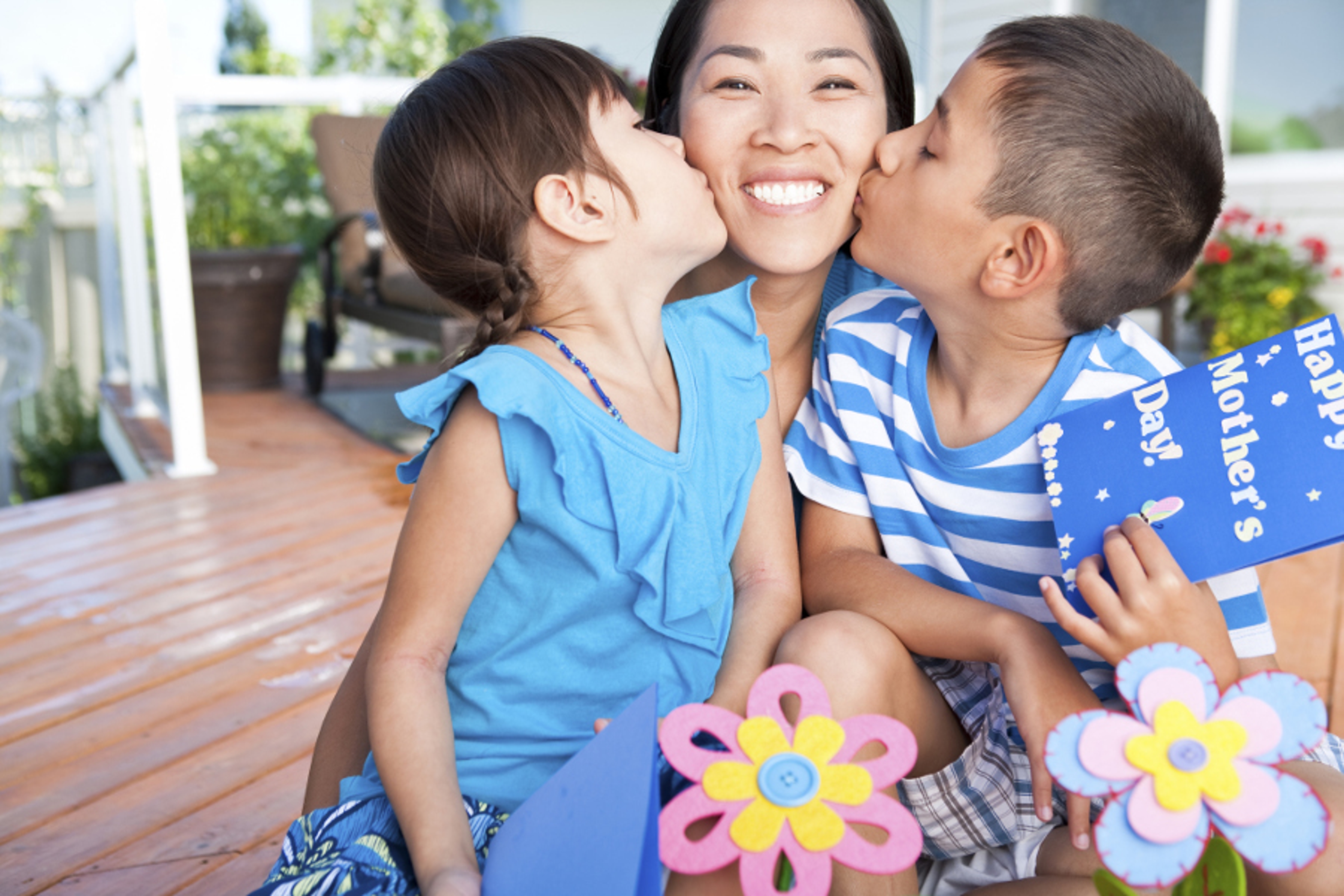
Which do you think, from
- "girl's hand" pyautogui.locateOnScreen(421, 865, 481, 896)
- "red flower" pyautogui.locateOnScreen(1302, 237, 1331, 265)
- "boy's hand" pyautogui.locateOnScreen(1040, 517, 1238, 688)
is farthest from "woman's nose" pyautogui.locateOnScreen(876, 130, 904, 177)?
"red flower" pyautogui.locateOnScreen(1302, 237, 1331, 265)

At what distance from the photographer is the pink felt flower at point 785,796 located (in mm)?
682

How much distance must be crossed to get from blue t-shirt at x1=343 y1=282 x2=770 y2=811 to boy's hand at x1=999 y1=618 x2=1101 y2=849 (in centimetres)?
30

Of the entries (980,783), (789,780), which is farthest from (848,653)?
(789,780)

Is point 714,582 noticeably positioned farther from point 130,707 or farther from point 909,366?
point 130,707

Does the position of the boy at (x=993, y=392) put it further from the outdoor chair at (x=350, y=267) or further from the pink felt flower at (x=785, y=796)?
the outdoor chair at (x=350, y=267)

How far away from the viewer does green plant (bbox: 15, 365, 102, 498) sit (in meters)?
6.03

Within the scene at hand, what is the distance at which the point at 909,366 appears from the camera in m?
1.31

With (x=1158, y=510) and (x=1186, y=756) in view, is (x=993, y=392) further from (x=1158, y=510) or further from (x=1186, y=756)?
(x=1186, y=756)

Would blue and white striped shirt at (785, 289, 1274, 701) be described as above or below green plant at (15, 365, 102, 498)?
above

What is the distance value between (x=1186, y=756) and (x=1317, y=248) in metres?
5.19

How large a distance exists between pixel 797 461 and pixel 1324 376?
597 mm

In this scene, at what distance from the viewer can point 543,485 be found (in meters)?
1.03

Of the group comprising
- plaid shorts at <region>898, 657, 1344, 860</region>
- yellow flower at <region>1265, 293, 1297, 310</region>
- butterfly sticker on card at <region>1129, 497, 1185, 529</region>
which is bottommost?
yellow flower at <region>1265, 293, 1297, 310</region>

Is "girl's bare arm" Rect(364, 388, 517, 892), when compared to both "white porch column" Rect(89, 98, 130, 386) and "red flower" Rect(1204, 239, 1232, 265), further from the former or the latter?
"white porch column" Rect(89, 98, 130, 386)
